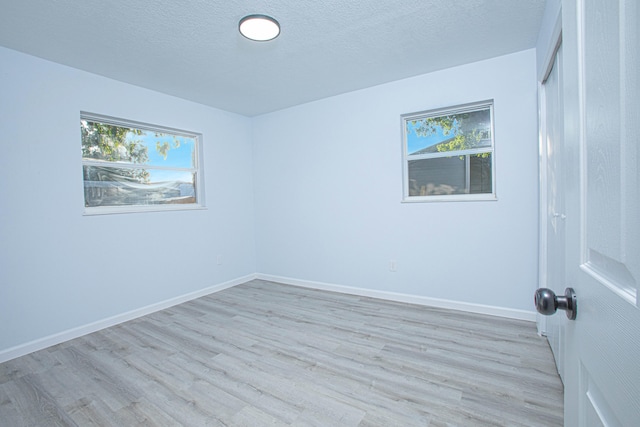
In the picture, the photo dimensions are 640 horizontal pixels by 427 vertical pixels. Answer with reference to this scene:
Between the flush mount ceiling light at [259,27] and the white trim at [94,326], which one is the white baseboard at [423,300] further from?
the flush mount ceiling light at [259,27]

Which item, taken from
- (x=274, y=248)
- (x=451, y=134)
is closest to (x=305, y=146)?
(x=274, y=248)

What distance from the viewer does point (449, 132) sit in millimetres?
3213

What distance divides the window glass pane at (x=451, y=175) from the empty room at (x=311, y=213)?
0.08 ft

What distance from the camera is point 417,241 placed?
332 centimetres

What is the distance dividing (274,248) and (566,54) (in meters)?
4.15

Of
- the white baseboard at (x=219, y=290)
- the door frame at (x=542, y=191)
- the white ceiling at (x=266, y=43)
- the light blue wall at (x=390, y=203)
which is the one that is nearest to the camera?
the white ceiling at (x=266, y=43)

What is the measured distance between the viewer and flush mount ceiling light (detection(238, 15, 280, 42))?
6.96ft

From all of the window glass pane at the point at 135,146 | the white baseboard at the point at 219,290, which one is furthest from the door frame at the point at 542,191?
the window glass pane at the point at 135,146

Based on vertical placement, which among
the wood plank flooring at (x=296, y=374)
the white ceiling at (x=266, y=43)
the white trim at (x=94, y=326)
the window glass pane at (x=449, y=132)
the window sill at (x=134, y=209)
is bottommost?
the wood plank flooring at (x=296, y=374)

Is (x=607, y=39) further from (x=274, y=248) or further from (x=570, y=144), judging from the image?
(x=274, y=248)

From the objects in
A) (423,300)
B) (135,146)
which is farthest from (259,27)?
(423,300)

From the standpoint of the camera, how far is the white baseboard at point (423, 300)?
285 cm

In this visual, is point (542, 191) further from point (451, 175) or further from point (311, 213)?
point (311, 213)

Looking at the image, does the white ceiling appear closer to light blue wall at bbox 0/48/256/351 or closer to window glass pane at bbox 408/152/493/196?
light blue wall at bbox 0/48/256/351
